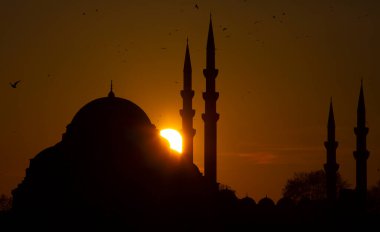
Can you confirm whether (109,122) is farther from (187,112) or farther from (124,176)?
(187,112)

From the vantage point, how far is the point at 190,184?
2970cm

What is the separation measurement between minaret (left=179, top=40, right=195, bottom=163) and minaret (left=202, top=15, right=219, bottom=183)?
63cm

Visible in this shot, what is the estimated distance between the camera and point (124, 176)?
29.3m

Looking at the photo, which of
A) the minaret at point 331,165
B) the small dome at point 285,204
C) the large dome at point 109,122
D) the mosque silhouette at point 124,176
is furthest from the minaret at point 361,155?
the large dome at point 109,122

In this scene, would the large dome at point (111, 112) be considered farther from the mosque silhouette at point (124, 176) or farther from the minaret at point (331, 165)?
the minaret at point (331, 165)

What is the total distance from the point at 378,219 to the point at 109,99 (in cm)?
1194

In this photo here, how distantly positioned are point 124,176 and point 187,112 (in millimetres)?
3782

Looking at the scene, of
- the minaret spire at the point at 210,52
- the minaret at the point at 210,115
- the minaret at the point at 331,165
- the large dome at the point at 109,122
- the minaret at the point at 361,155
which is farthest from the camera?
the minaret at the point at 331,165

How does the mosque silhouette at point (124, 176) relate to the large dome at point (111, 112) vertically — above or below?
below

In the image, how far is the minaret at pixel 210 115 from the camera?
30.4 m

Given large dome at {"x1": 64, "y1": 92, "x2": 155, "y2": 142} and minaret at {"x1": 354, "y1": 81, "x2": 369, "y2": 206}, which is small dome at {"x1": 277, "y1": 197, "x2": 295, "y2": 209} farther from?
large dome at {"x1": 64, "y1": 92, "x2": 155, "y2": 142}

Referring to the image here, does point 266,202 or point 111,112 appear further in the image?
point 266,202

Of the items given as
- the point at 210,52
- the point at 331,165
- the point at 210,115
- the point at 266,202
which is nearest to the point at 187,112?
the point at 210,115

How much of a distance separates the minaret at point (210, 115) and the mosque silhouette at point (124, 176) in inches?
1.4
